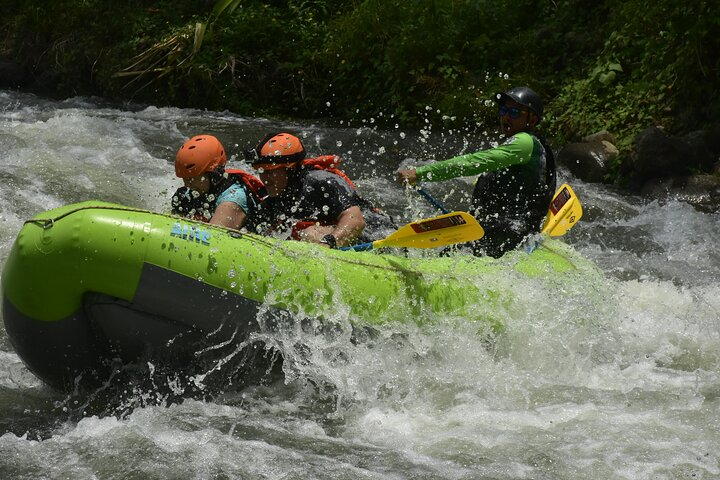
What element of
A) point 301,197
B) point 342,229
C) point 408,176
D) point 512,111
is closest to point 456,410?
point 342,229

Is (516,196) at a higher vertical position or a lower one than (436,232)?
higher

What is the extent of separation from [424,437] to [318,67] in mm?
7912

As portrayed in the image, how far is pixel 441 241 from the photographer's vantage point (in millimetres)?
5285

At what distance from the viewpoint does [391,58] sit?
11117mm

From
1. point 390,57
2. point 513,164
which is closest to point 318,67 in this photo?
point 390,57

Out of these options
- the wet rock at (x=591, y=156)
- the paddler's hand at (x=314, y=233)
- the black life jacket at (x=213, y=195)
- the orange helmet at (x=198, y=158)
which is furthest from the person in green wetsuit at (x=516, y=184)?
the wet rock at (x=591, y=156)

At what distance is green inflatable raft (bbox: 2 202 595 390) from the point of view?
4.36 meters

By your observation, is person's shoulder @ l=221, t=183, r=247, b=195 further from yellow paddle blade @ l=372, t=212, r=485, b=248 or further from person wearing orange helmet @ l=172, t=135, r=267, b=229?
yellow paddle blade @ l=372, t=212, r=485, b=248

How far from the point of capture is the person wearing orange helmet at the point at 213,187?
17.1 feet

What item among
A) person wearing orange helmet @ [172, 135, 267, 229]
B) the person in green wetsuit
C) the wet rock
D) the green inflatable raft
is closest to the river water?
the green inflatable raft

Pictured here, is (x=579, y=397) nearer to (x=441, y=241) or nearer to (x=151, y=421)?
(x=441, y=241)

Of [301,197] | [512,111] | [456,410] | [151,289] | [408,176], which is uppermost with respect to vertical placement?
[512,111]

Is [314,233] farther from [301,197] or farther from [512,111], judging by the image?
[512,111]

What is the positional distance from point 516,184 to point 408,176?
3.06 ft
